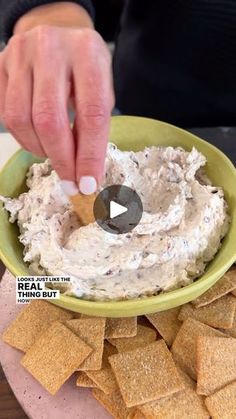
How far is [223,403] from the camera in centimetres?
84

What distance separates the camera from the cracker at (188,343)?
91cm

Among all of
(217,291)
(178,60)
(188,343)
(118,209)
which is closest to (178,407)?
(188,343)

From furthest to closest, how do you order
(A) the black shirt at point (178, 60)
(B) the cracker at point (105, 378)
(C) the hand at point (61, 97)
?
(A) the black shirt at point (178, 60) → (B) the cracker at point (105, 378) → (C) the hand at point (61, 97)

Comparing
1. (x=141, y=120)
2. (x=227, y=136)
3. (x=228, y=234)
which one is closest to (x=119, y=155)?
(x=141, y=120)

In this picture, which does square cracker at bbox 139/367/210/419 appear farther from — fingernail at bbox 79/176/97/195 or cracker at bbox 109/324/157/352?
fingernail at bbox 79/176/97/195

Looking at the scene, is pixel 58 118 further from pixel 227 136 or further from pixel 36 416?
pixel 227 136

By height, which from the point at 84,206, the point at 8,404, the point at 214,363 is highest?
the point at 84,206

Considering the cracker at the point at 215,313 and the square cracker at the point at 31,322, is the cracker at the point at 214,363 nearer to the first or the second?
the cracker at the point at 215,313

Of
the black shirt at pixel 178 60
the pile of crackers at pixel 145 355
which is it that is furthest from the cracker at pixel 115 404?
the black shirt at pixel 178 60

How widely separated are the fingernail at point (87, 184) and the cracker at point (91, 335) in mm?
217

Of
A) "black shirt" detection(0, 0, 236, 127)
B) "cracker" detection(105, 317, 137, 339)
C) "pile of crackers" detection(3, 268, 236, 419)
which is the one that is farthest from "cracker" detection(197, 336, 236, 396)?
"black shirt" detection(0, 0, 236, 127)

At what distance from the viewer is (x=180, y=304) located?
911 millimetres

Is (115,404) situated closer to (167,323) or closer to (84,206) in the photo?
(167,323)

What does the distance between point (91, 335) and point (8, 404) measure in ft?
0.53
